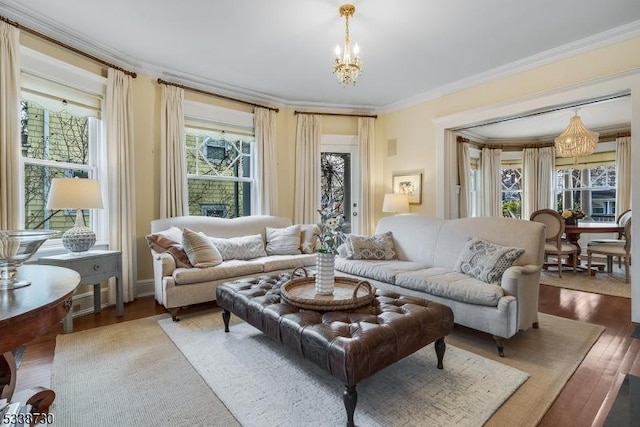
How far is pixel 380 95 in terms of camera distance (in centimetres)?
504

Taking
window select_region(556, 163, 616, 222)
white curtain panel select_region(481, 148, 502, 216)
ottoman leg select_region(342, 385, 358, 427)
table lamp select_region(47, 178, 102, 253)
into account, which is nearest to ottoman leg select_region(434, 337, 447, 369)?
ottoman leg select_region(342, 385, 358, 427)

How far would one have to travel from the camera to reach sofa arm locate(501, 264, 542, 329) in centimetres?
244

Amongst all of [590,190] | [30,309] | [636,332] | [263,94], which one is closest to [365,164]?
[263,94]

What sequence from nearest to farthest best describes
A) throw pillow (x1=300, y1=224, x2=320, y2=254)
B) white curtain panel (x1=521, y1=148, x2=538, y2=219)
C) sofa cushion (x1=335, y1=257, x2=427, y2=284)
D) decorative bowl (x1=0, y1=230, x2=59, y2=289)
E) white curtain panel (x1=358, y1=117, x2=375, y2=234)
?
decorative bowl (x1=0, y1=230, x2=59, y2=289), sofa cushion (x1=335, y1=257, x2=427, y2=284), throw pillow (x1=300, y1=224, x2=320, y2=254), white curtain panel (x1=358, y1=117, x2=375, y2=234), white curtain panel (x1=521, y1=148, x2=538, y2=219)

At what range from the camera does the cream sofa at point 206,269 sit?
3.08m

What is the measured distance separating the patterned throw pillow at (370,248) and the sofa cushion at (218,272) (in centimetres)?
110

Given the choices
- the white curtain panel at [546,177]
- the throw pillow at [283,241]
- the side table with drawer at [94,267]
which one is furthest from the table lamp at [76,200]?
the white curtain panel at [546,177]

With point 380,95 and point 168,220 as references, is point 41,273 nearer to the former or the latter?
point 168,220

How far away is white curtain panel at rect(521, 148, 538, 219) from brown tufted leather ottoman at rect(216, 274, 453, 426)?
714cm

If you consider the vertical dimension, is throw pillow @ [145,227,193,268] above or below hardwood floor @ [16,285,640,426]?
above

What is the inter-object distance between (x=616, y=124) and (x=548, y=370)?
684 centimetres

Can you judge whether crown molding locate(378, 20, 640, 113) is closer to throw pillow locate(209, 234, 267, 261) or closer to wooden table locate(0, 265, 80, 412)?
throw pillow locate(209, 234, 267, 261)

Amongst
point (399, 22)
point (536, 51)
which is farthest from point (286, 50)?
point (536, 51)

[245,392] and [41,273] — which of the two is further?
[245,392]
